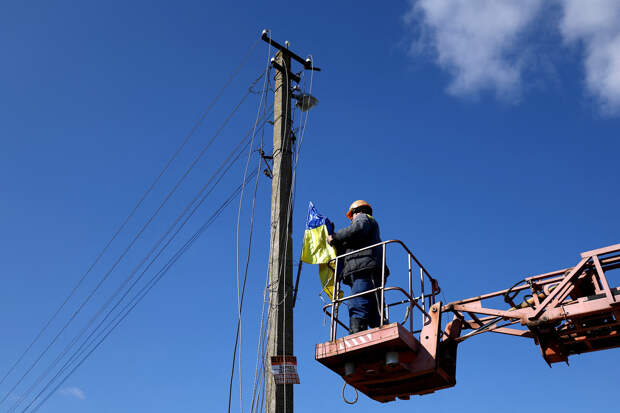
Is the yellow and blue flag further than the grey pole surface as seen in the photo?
Yes

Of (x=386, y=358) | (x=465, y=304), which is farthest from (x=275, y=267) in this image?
(x=465, y=304)

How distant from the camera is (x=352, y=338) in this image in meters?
6.80

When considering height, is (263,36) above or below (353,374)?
above

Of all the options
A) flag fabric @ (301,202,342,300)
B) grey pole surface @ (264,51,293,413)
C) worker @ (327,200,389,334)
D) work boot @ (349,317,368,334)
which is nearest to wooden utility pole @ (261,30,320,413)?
grey pole surface @ (264,51,293,413)

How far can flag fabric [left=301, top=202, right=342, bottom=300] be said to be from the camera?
8.28 m

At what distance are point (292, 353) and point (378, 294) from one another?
1263 millimetres

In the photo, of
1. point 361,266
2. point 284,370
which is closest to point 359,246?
point 361,266

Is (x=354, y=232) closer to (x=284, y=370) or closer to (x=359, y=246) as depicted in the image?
(x=359, y=246)

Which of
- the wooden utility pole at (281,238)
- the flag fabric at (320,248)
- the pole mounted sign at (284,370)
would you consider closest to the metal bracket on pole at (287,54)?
the wooden utility pole at (281,238)

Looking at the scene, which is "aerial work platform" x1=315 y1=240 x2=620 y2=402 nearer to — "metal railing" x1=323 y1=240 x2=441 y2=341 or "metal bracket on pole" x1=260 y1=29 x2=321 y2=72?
"metal railing" x1=323 y1=240 x2=441 y2=341

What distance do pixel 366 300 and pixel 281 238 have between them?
1.50m

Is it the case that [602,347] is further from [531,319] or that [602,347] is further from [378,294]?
[378,294]

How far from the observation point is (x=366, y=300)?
7.16 meters

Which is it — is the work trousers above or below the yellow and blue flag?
below
